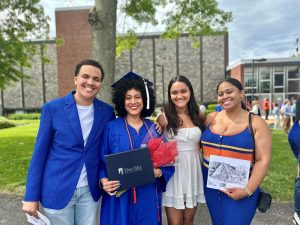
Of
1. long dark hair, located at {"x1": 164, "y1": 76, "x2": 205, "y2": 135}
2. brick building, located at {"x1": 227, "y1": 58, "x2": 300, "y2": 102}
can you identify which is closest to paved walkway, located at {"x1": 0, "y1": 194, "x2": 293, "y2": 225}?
long dark hair, located at {"x1": 164, "y1": 76, "x2": 205, "y2": 135}

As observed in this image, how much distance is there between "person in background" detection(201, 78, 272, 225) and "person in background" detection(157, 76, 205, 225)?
11 centimetres

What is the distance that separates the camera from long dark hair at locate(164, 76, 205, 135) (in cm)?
296

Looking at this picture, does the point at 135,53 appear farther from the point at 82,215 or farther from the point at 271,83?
the point at 82,215

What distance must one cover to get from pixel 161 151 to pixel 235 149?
678 mm

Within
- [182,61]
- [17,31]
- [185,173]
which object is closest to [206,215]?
[185,173]

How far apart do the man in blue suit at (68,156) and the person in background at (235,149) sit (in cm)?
109

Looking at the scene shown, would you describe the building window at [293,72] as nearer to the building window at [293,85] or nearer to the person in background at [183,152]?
the building window at [293,85]

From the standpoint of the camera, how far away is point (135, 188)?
261 centimetres

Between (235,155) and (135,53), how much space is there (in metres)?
34.1

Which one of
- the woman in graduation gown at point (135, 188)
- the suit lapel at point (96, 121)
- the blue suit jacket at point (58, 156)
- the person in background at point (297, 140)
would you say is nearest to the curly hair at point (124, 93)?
the woman in graduation gown at point (135, 188)

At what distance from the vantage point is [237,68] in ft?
104

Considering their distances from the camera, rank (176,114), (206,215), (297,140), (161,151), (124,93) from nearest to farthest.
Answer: (161,151)
(124,93)
(176,114)
(297,140)
(206,215)

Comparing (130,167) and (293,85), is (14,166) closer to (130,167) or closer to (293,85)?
(130,167)

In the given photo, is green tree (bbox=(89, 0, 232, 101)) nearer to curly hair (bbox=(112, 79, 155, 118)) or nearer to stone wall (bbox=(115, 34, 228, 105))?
curly hair (bbox=(112, 79, 155, 118))
